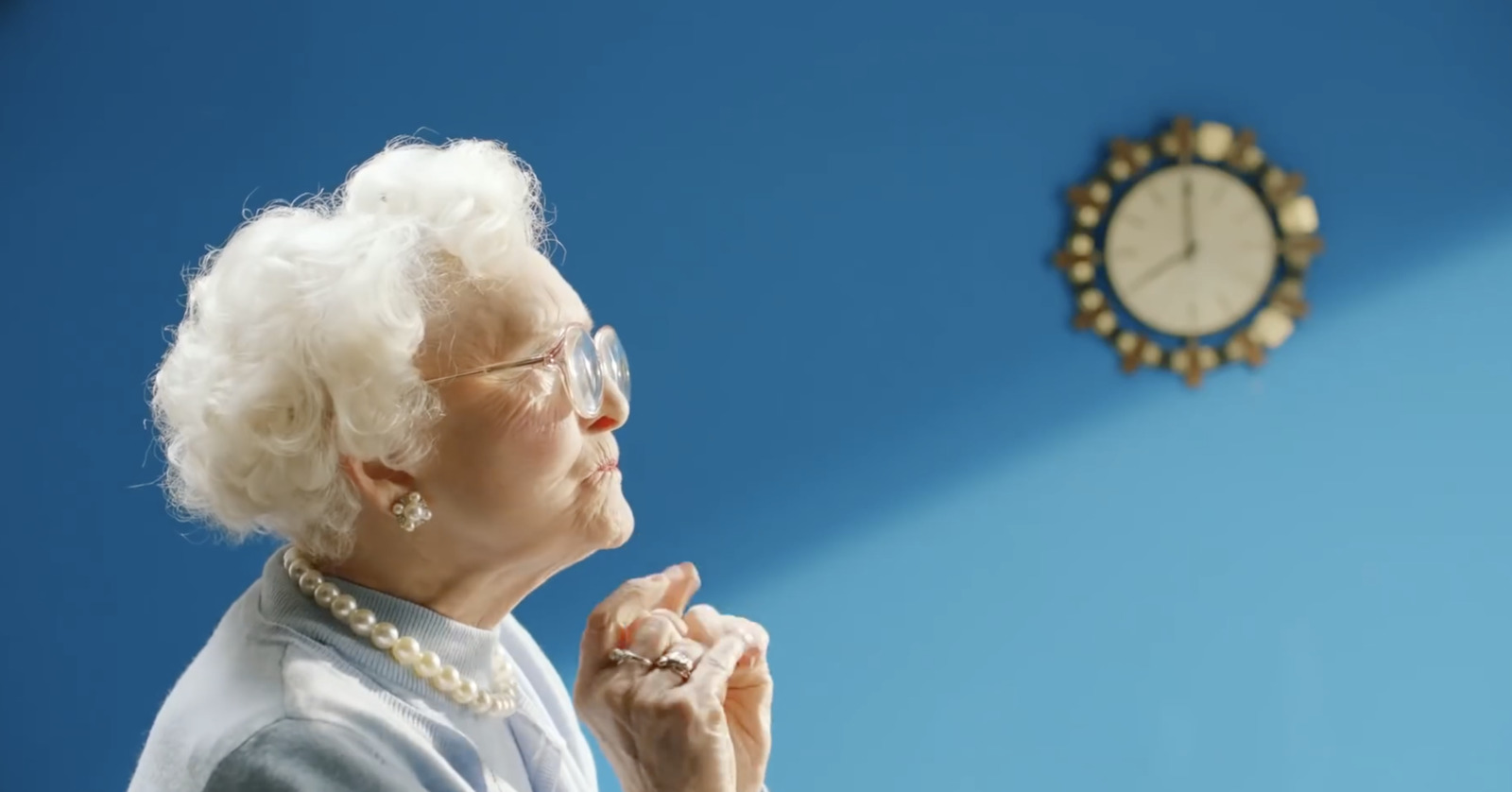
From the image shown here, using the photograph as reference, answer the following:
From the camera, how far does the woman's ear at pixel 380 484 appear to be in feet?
3.91

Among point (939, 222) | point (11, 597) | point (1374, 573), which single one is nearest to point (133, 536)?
point (11, 597)

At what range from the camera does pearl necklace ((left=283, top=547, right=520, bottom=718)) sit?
46.1 inches

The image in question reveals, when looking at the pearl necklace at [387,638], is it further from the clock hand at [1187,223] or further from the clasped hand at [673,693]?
the clock hand at [1187,223]

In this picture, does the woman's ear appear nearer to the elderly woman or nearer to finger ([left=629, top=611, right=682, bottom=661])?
the elderly woman

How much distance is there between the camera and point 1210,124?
9.14ft

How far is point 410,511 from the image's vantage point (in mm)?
1195

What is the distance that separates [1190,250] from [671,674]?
187 cm

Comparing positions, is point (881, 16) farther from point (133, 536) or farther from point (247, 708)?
point (247, 708)

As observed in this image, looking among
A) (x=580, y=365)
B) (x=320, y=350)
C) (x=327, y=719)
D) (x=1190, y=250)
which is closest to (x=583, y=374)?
(x=580, y=365)

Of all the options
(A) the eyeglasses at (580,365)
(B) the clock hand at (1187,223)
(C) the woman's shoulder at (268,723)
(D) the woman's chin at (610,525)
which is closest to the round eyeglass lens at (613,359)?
(A) the eyeglasses at (580,365)

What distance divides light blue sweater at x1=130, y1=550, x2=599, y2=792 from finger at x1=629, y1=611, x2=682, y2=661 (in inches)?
4.7

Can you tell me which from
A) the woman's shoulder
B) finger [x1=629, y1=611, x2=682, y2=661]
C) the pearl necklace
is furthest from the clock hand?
the woman's shoulder

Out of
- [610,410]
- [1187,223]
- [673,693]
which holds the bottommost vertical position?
[673,693]

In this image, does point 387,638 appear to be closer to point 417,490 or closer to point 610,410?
point 417,490
